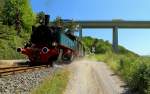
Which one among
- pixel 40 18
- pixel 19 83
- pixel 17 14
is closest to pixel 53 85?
pixel 19 83

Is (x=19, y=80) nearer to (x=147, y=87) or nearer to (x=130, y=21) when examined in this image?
(x=147, y=87)

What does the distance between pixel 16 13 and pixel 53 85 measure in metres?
51.6

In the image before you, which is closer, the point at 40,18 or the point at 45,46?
the point at 45,46

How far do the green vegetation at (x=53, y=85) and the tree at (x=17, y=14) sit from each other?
46234 mm

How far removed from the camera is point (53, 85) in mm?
18094

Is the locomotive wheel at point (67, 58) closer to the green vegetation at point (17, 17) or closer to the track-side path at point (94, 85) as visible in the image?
the track-side path at point (94, 85)

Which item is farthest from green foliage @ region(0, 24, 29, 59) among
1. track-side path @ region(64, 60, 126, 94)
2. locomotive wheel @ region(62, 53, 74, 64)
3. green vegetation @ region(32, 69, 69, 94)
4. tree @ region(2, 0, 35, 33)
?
green vegetation @ region(32, 69, 69, 94)

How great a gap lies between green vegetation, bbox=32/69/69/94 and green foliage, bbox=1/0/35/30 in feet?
155

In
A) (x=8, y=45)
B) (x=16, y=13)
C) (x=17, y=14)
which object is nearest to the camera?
(x=8, y=45)

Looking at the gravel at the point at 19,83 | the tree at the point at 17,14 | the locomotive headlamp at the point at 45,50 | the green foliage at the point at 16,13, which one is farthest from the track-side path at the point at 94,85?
the green foliage at the point at 16,13

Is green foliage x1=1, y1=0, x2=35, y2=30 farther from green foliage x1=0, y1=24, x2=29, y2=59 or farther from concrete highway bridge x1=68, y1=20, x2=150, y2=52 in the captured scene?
concrete highway bridge x1=68, y1=20, x2=150, y2=52

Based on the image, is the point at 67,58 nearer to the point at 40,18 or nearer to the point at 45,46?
the point at 45,46

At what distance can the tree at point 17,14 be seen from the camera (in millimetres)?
67312

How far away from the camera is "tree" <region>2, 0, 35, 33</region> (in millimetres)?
67312
